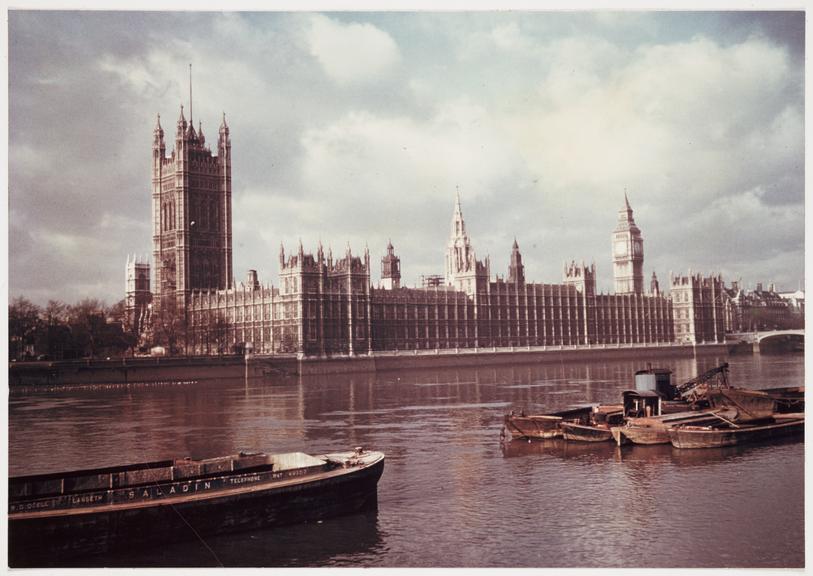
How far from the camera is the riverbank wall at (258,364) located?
187ft

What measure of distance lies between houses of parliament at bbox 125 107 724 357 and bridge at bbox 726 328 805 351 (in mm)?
5413

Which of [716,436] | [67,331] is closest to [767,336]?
[67,331]

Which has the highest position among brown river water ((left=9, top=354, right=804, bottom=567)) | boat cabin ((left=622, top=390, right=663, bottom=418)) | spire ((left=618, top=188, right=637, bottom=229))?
spire ((left=618, top=188, right=637, bottom=229))

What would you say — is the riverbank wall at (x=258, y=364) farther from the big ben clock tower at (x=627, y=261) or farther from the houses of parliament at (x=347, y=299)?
the big ben clock tower at (x=627, y=261)

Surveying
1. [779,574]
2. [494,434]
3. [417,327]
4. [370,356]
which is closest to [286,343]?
[370,356]

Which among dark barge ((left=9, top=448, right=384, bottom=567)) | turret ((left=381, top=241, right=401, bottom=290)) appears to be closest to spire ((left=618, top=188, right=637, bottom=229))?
turret ((left=381, top=241, right=401, bottom=290))

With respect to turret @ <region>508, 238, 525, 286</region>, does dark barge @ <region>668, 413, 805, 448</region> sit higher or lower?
lower

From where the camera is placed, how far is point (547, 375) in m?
71.0

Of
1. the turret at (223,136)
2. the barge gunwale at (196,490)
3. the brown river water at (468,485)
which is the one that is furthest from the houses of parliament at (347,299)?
the barge gunwale at (196,490)

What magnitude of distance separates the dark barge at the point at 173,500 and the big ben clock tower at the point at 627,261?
111672 millimetres

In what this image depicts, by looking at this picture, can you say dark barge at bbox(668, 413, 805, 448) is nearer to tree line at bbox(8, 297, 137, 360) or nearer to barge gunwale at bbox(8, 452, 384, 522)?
barge gunwale at bbox(8, 452, 384, 522)

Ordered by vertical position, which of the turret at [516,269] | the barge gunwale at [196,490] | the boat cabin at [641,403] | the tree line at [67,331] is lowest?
the barge gunwale at [196,490]

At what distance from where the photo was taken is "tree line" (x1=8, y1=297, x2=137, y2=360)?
5236 cm

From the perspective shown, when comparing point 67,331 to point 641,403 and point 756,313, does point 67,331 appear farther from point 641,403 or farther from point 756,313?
point 756,313
